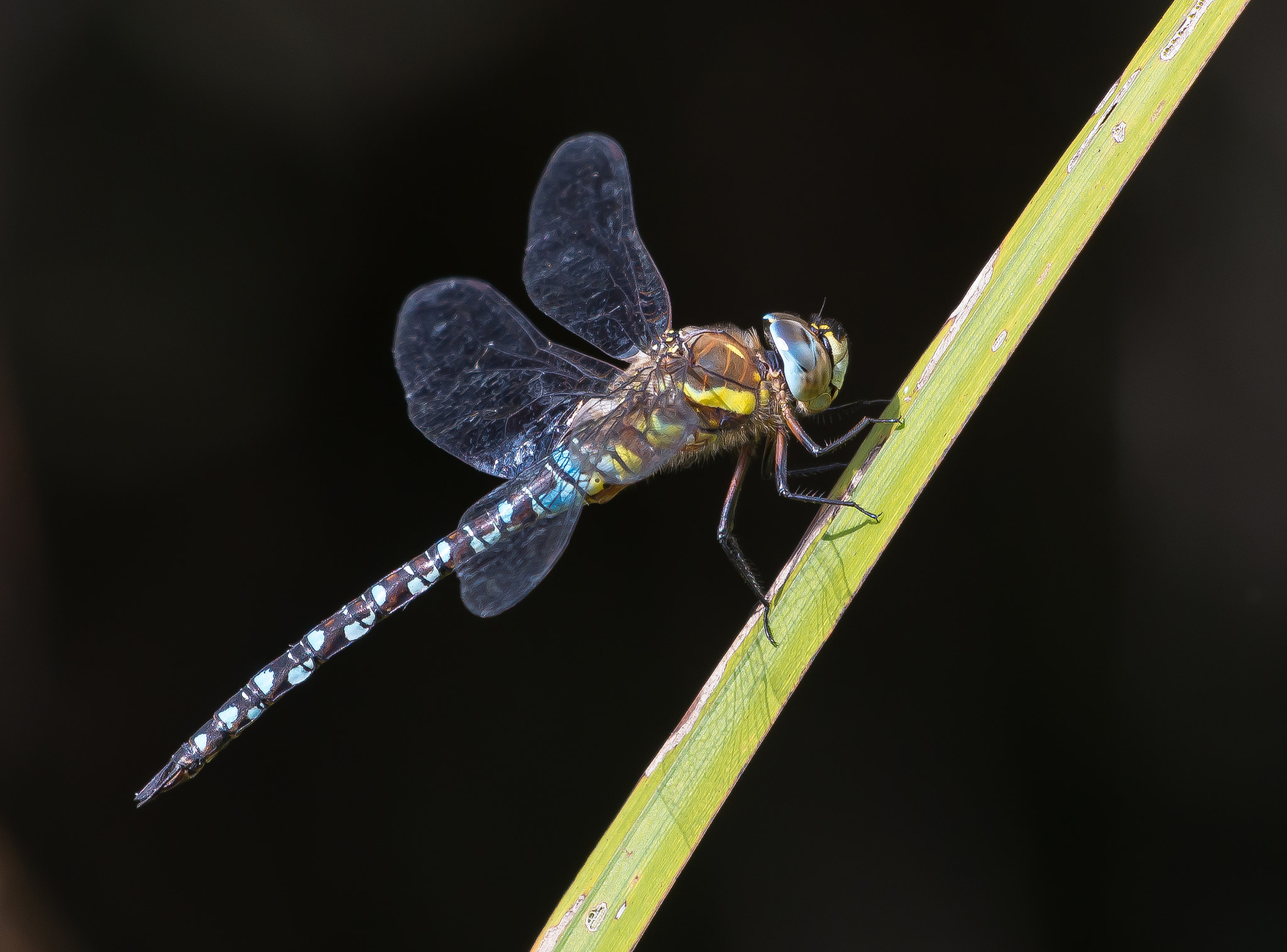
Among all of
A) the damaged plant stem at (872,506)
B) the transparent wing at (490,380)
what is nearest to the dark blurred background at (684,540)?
the transparent wing at (490,380)

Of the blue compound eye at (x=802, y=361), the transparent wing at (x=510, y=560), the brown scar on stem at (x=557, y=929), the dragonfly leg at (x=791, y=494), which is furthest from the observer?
the blue compound eye at (x=802, y=361)

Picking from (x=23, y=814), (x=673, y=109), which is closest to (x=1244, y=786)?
(x=673, y=109)

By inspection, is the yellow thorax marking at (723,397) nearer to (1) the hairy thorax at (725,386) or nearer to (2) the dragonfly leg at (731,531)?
A: (1) the hairy thorax at (725,386)

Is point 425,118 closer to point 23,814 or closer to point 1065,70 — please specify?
point 1065,70

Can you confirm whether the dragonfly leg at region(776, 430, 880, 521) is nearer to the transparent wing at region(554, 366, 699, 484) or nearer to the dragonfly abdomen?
the transparent wing at region(554, 366, 699, 484)

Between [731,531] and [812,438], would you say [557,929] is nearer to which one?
[731,531]

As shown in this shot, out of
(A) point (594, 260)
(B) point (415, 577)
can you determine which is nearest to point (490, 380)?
(A) point (594, 260)

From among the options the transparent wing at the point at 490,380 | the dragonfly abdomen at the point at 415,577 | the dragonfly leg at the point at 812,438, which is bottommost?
the dragonfly leg at the point at 812,438
